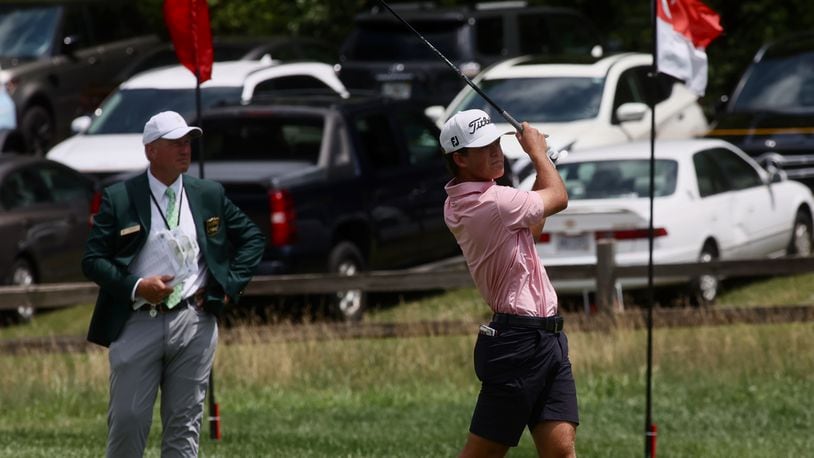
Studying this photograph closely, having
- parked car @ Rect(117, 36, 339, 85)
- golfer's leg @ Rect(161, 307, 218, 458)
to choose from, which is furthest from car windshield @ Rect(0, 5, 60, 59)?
golfer's leg @ Rect(161, 307, 218, 458)

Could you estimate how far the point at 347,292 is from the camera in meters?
14.8

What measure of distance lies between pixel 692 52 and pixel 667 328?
3.17m

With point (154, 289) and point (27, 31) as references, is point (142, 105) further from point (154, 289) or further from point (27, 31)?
point (154, 289)

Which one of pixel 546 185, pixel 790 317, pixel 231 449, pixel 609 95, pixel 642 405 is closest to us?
pixel 546 185

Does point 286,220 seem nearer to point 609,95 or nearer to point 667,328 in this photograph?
point 667,328

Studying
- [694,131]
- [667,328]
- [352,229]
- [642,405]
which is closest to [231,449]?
[642,405]

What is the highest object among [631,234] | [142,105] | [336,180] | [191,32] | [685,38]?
[191,32]

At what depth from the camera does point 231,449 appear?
33.5ft

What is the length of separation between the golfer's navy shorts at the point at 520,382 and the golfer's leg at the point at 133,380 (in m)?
1.41

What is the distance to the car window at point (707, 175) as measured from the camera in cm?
1546

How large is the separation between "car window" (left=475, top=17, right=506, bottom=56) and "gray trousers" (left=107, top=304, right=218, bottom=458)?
49.6 ft

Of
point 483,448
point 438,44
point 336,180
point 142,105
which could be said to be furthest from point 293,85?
point 483,448

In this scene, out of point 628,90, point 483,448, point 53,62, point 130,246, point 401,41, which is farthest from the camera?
point 401,41

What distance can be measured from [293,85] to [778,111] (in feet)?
17.7
